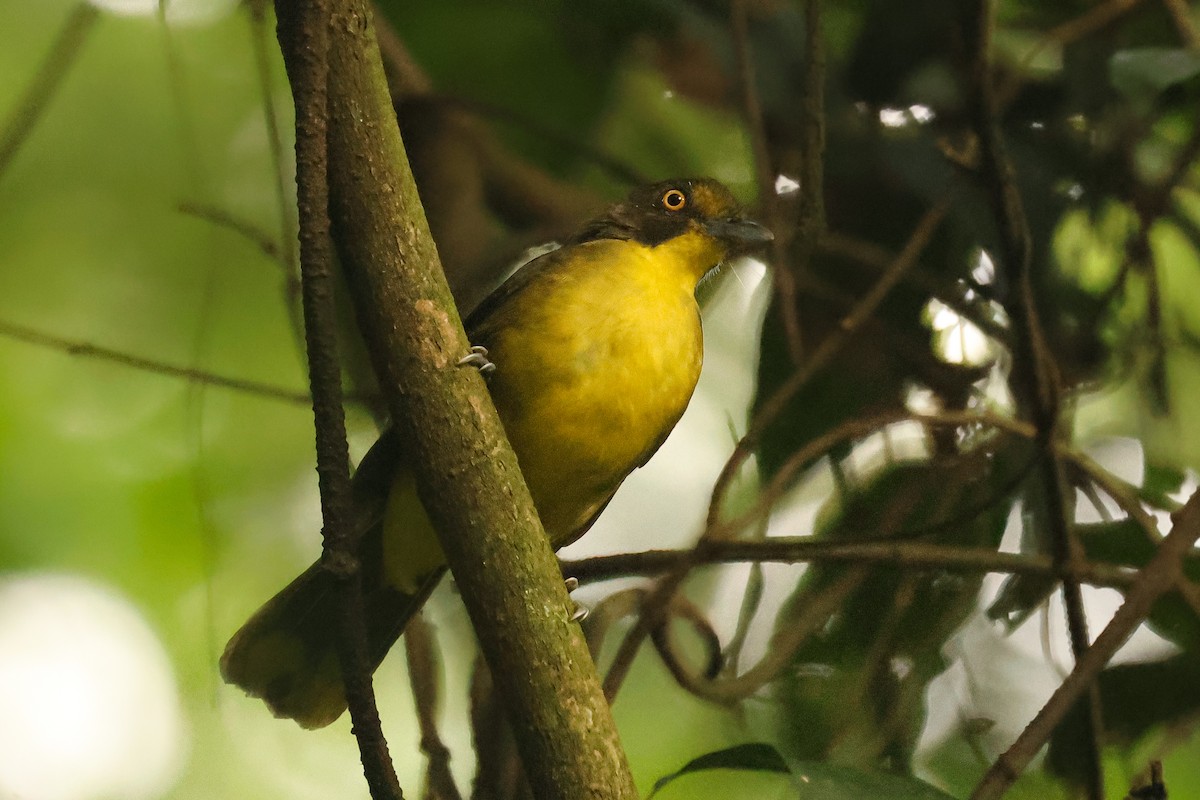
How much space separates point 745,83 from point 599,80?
3.12 ft

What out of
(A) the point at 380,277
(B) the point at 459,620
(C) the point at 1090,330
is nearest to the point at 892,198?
(C) the point at 1090,330

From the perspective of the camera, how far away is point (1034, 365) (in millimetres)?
2764

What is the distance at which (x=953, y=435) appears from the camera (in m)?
3.40

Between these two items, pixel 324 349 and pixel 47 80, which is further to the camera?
pixel 47 80

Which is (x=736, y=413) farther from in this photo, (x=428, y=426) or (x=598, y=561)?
(x=428, y=426)

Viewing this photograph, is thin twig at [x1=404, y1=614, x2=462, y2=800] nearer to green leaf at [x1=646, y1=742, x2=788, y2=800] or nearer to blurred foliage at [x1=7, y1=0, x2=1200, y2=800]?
blurred foliage at [x1=7, y1=0, x2=1200, y2=800]

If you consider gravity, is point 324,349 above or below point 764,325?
below

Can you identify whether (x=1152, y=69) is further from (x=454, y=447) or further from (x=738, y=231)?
(x=454, y=447)

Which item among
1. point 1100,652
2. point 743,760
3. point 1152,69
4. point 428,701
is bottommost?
point 743,760

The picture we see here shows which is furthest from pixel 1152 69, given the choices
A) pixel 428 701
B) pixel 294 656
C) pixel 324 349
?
pixel 294 656

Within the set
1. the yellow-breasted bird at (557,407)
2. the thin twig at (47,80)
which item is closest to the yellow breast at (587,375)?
the yellow-breasted bird at (557,407)

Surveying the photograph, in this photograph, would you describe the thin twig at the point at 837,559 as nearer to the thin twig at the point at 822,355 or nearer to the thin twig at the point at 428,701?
the thin twig at the point at 822,355

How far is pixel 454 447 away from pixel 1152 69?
1.73 metres

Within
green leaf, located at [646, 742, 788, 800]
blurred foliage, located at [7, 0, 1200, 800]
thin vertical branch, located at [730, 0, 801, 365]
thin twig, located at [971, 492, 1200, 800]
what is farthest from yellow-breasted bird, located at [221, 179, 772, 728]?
thin twig, located at [971, 492, 1200, 800]
